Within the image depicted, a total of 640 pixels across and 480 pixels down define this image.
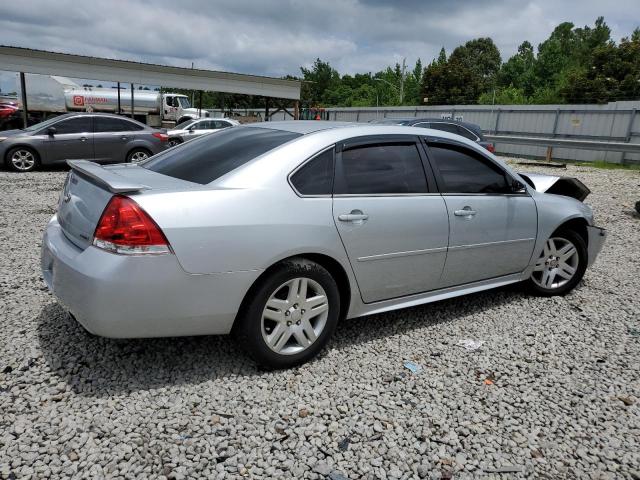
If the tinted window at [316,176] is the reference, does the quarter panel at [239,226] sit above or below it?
below

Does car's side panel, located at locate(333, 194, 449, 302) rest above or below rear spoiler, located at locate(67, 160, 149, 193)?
below

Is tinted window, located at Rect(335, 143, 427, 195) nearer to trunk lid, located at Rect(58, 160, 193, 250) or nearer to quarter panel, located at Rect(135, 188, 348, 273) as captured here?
quarter panel, located at Rect(135, 188, 348, 273)

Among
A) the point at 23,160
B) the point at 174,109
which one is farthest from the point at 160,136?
the point at 174,109

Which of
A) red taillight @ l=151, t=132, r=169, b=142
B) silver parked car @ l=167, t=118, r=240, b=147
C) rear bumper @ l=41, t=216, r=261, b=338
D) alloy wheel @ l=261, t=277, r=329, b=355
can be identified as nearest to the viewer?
rear bumper @ l=41, t=216, r=261, b=338

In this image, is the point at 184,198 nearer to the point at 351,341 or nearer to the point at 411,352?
the point at 351,341

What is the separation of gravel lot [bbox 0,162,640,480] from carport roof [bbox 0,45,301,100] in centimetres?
1910

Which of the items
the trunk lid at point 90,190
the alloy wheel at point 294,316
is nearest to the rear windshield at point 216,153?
the trunk lid at point 90,190

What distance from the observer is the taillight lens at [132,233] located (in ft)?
8.19

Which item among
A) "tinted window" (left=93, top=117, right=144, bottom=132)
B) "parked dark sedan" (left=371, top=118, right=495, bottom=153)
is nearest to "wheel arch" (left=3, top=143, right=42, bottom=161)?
"tinted window" (left=93, top=117, right=144, bottom=132)

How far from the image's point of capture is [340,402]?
9.16 feet

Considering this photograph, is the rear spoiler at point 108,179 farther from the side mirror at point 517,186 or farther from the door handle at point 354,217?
the side mirror at point 517,186

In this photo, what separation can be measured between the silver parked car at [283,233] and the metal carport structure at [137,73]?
1971 cm

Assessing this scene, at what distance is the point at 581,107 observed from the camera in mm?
24062

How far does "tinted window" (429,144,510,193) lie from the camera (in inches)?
147
